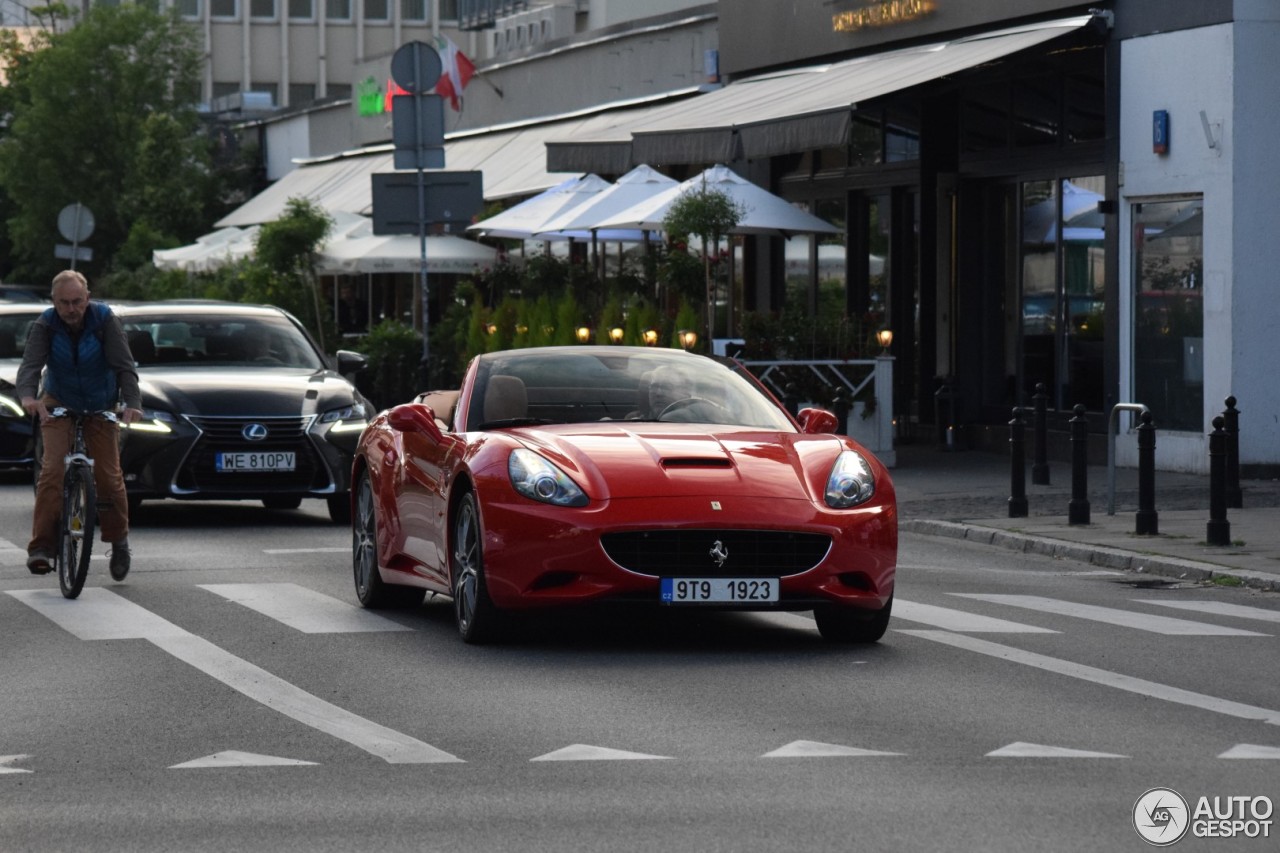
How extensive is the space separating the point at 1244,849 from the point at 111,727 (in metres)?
3.83

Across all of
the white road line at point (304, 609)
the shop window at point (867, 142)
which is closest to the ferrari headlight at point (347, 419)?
the white road line at point (304, 609)

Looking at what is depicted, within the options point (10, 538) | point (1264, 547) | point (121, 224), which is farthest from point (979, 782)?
point (121, 224)

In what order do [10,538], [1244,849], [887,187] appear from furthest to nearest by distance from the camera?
[887,187] < [10,538] < [1244,849]

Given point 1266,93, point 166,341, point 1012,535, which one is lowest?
point 1012,535

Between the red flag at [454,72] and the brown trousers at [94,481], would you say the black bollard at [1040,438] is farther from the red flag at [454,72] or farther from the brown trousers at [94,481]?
the red flag at [454,72]

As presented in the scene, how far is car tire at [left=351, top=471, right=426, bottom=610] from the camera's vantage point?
11867mm

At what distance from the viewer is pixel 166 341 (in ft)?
59.7

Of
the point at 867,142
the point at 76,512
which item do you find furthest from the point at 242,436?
the point at 867,142

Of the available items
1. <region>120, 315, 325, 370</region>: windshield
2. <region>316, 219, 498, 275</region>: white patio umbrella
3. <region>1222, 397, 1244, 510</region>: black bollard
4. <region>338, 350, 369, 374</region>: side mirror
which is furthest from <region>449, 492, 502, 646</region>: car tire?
<region>316, 219, 498, 275</region>: white patio umbrella

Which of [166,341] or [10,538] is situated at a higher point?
[166,341]

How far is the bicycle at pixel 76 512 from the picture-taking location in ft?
40.4

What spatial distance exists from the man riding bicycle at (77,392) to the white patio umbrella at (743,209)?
12.2 m

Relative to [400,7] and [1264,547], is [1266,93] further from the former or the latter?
[400,7]

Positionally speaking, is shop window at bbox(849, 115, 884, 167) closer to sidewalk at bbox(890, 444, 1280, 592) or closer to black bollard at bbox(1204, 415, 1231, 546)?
sidewalk at bbox(890, 444, 1280, 592)
